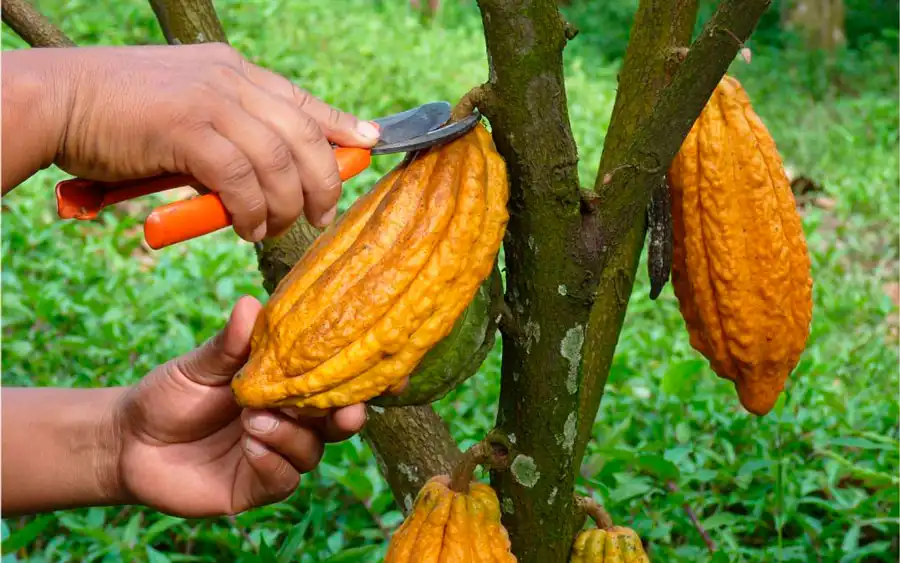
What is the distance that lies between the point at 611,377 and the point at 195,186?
6.69 ft

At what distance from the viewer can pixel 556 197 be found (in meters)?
1.17

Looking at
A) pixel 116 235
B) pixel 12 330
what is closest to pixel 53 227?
pixel 116 235

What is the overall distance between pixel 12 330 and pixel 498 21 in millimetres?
2614

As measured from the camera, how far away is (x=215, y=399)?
4.81 ft

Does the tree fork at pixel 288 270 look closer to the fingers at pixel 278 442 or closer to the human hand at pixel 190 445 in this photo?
the human hand at pixel 190 445

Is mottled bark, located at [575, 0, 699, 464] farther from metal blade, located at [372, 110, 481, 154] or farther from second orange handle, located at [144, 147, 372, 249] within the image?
second orange handle, located at [144, 147, 372, 249]

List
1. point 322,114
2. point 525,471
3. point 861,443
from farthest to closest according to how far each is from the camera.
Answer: point 861,443, point 525,471, point 322,114

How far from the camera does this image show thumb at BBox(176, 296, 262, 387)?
1249mm

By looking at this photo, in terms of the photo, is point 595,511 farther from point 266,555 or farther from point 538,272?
point 266,555

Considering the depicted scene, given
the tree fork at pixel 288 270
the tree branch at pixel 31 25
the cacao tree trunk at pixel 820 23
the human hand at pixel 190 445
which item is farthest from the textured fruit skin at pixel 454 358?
the cacao tree trunk at pixel 820 23

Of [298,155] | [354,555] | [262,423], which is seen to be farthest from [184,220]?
[354,555]

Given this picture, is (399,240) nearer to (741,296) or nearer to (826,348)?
(741,296)

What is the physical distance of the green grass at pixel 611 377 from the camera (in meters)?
2.24

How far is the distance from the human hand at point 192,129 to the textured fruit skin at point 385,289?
0.25 feet
